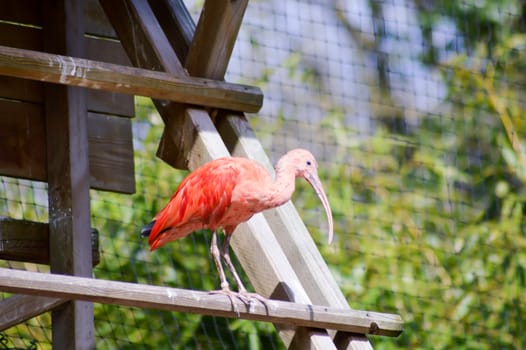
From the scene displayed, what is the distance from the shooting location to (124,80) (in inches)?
187

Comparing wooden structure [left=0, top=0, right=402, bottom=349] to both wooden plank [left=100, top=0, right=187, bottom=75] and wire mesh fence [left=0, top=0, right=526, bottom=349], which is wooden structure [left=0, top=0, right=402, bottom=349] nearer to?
wooden plank [left=100, top=0, right=187, bottom=75]

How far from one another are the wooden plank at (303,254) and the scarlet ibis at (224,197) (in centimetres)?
13

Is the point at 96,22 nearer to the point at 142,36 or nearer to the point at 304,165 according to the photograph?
the point at 142,36

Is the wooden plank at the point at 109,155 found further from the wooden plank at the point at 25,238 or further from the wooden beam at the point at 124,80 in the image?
the wooden beam at the point at 124,80

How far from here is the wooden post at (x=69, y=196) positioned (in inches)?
202

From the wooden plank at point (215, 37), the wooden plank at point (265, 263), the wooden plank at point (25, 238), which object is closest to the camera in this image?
the wooden plank at point (265, 263)

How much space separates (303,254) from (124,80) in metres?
0.90

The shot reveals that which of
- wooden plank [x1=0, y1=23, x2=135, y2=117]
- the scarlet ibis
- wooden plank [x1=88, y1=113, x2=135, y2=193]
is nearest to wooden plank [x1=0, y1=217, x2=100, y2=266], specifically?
wooden plank [x1=88, y1=113, x2=135, y2=193]

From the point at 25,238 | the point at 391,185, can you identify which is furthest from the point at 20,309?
the point at 391,185

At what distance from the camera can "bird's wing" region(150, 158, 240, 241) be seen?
4562 mm

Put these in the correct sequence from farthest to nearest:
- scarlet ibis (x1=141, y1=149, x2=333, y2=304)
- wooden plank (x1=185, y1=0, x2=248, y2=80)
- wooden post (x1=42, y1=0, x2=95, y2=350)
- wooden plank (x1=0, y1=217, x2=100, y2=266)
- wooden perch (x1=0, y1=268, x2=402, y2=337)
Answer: wooden plank (x1=0, y1=217, x2=100, y2=266)
wooden post (x1=42, y1=0, x2=95, y2=350)
wooden plank (x1=185, y1=0, x2=248, y2=80)
scarlet ibis (x1=141, y1=149, x2=333, y2=304)
wooden perch (x1=0, y1=268, x2=402, y2=337)

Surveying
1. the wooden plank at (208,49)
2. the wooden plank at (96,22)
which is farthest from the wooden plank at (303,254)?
the wooden plank at (96,22)

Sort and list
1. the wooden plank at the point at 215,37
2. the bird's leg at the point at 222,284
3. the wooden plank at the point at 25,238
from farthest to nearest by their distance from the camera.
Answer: the wooden plank at the point at 25,238
the wooden plank at the point at 215,37
the bird's leg at the point at 222,284

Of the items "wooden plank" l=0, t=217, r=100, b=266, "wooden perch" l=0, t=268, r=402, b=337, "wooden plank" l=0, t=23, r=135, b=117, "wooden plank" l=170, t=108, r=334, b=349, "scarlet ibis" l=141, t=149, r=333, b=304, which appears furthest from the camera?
"wooden plank" l=0, t=23, r=135, b=117
